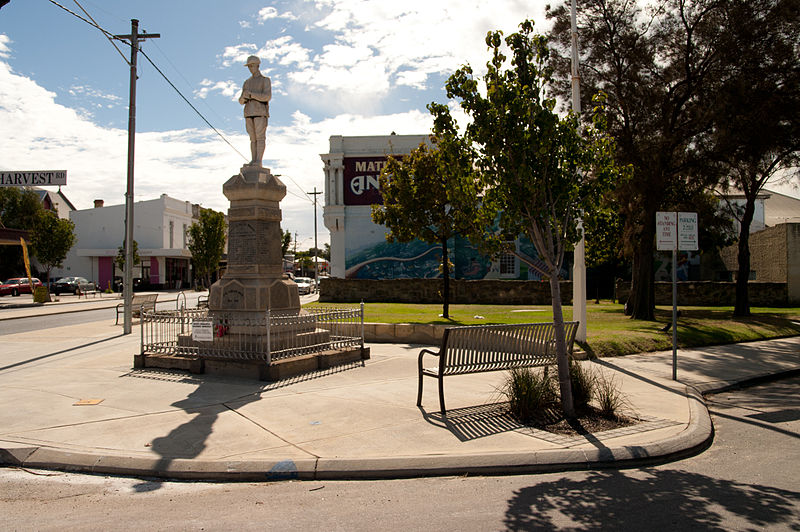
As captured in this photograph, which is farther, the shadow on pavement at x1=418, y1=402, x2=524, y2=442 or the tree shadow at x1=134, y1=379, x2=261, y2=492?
the shadow on pavement at x1=418, y1=402, x2=524, y2=442

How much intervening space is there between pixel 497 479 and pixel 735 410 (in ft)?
16.2

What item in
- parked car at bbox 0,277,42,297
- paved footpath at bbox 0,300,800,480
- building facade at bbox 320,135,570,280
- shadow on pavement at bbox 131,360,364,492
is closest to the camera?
paved footpath at bbox 0,300,800,480

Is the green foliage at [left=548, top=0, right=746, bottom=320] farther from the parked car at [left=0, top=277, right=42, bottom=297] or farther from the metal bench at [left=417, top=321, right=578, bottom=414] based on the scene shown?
the parked car at [left=0, top=277, right=42, bottom=297]

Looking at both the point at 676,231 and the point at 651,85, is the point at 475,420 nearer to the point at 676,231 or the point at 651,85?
the point at 676,231

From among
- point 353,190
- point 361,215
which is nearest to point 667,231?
point 361,215

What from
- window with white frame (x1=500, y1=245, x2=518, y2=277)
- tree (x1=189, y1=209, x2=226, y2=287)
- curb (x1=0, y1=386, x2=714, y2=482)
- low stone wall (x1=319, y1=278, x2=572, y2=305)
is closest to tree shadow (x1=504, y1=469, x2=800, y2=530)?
curb (x1=0, y1=386, x2=714, y2=482)

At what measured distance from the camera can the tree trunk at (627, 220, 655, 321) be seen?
68.7 feet

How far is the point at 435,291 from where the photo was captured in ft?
106

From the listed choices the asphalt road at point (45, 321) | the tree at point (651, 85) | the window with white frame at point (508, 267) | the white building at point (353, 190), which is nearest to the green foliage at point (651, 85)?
the tree at point (651, 85)

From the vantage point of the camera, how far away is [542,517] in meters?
4.34

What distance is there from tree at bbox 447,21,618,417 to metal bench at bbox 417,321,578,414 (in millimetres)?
1226

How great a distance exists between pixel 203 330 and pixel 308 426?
4031 millimetres

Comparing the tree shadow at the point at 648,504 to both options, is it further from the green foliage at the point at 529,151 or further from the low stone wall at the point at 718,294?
the low stone wall at the point at 718,294

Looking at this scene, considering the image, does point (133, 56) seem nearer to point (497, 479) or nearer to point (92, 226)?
point (497, 479)
